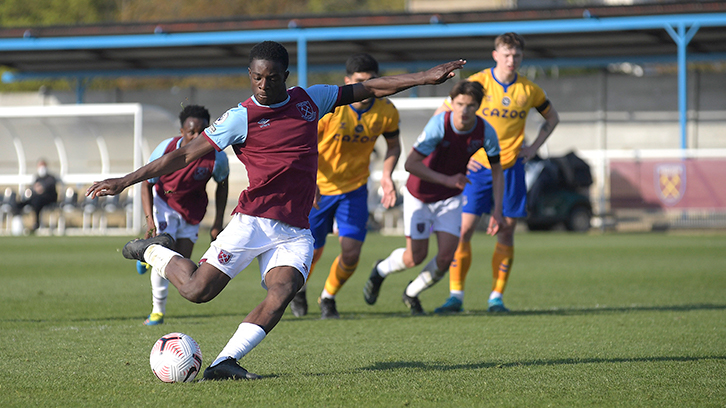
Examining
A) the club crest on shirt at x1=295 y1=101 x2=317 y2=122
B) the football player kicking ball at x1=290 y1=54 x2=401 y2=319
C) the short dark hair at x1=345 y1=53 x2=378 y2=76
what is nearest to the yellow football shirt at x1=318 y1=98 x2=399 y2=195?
the football player kicking ball at x1=290 y1=54 x2=401 y2=319

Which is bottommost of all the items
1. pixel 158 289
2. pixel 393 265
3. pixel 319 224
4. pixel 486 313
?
pixel 486 313

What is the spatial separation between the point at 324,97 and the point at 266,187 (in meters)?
0.62

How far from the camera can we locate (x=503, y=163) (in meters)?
7.95

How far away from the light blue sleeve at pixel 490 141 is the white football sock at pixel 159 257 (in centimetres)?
339

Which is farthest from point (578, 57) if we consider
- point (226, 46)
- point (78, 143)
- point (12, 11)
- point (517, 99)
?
point (12, 11)

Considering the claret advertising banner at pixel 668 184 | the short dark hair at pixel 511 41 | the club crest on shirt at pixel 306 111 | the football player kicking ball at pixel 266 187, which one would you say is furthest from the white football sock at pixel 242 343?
the claret advertising banner at pixel 668 184

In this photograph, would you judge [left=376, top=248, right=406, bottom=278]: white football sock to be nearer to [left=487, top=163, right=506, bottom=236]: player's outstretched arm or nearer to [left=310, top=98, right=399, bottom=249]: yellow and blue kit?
[left=310, top=98, right=399, bottom=249]: yellow and blue kit

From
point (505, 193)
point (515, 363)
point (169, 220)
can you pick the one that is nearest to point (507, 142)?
point (505, 193)

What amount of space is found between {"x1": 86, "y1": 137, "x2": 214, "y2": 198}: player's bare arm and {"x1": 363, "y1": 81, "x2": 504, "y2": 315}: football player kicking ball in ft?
9.52

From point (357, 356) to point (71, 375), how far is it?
1.70 meters

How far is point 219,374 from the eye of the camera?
4363mm

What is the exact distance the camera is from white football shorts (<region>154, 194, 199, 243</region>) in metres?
7.14

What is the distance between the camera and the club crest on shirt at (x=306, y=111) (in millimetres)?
4664

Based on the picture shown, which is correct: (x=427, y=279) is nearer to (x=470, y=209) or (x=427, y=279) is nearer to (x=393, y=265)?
(x=393, y=265)
